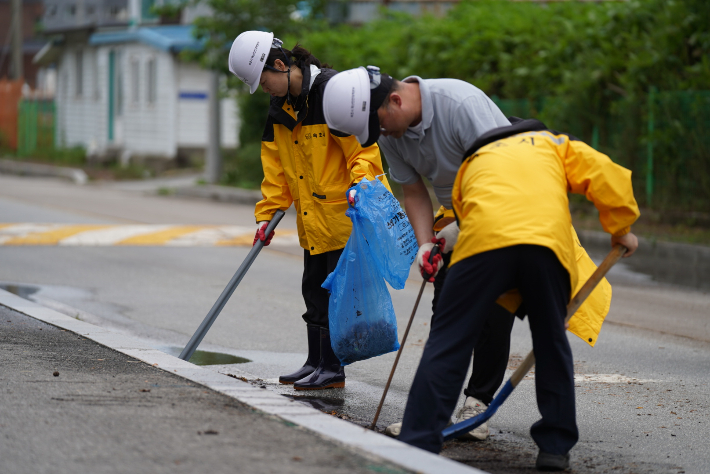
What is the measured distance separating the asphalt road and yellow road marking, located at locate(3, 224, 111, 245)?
0.38 metres

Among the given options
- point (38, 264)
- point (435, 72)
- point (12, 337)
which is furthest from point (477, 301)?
point (435, 72)

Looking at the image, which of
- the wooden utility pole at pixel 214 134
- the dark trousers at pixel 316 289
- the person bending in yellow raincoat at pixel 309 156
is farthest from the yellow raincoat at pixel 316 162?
the wooden utility pole at pixel 214 134

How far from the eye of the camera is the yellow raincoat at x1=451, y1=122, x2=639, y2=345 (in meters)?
3.29

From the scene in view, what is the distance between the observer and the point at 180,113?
93.2ft

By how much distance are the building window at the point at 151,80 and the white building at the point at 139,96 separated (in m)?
0.03

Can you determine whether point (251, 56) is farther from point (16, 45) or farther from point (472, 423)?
point (16, 45)

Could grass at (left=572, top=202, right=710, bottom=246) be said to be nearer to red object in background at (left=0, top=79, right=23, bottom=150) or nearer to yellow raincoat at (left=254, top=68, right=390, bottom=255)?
yellow raincoat at (left=254, top=68, right=390, bottom=255)

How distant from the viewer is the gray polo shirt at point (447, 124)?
3725 mm

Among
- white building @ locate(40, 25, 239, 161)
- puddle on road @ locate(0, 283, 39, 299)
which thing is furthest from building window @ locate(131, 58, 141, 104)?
puddle on road @ locate(0, 283, 39, 299)

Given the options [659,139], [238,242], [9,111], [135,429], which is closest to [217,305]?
[135,429]

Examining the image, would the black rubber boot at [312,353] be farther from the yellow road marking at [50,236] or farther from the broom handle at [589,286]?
the yellow road marking at [50,236]

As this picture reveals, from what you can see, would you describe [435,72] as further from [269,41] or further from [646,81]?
[269,41]

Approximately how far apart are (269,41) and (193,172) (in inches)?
903

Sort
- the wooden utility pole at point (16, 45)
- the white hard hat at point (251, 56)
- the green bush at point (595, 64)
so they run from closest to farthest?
the white hard hat at point (251, 56) < the green bush at point (595, 64) < the wooden utility pole at point (16, 45)
